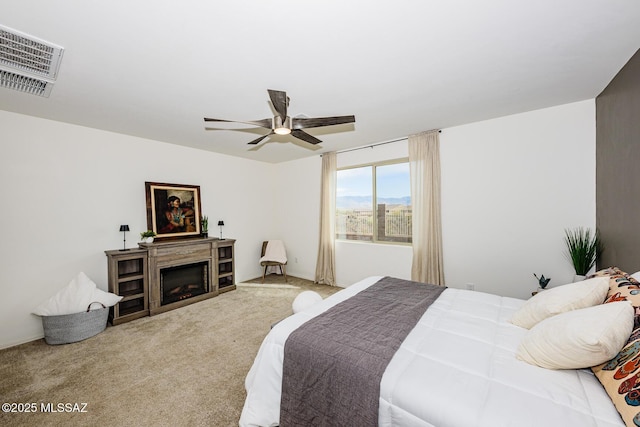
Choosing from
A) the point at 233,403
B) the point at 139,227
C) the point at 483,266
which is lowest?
the point at 233,403

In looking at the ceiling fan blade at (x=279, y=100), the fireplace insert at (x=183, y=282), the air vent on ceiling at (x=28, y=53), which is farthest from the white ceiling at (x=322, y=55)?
the fireplace insert at (x=183, y=282)

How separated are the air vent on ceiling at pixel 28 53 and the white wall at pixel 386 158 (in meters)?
1.51

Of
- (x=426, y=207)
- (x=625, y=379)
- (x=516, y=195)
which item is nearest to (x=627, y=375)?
(x=625, y=379)

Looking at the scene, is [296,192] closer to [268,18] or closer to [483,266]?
[483,266]

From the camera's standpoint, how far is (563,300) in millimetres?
1458

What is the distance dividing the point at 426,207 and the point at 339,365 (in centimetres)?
292

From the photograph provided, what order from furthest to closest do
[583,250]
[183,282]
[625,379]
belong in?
[183,282] < [583,250] < [625,379]

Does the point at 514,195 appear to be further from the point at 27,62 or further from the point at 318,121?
the point at 27,62

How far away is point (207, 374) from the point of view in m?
2.18

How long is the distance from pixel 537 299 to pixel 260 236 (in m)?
4.81

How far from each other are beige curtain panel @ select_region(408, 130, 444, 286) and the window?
0.25 metres

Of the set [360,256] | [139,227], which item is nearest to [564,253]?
[360,256]

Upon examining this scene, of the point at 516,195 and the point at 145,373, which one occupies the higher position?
the point at 516,195

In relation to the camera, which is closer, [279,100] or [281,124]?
[279,100]
